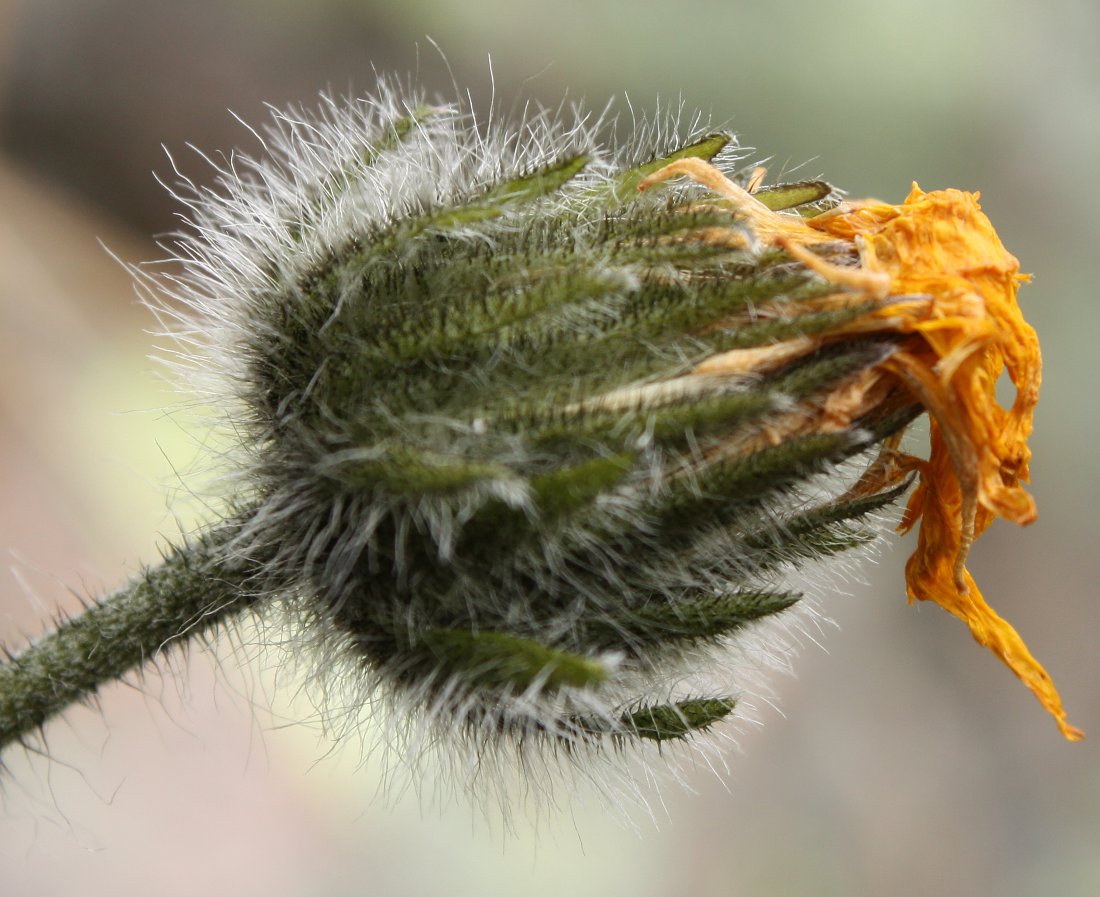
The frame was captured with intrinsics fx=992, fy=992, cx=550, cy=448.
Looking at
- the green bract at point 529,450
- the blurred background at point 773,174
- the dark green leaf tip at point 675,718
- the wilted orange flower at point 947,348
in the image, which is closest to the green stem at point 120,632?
the green bract at point 529,450

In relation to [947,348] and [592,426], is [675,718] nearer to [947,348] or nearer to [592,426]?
[592,426]

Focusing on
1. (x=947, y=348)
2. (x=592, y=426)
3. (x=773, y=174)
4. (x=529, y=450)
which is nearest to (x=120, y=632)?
(x=529, y=450)

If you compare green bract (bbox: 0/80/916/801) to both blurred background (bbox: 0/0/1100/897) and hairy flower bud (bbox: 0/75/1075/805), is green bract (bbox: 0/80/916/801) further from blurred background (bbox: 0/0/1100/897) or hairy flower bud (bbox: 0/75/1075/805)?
blurred background (bbox: 0/0/1100/897)

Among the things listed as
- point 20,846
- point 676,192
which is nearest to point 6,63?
point 20,846

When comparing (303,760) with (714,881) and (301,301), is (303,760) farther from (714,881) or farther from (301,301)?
(301,301)

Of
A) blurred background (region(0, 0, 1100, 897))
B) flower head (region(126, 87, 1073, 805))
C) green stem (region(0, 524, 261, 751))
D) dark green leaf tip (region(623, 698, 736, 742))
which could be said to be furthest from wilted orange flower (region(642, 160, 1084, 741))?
blurred background (region(0, 0, 1100, 897))
